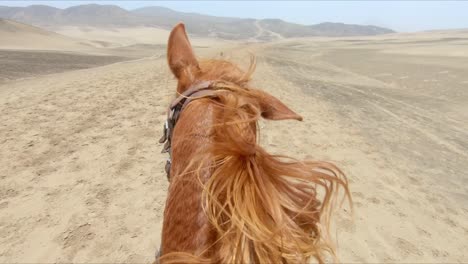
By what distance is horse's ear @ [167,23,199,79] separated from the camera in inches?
71.1

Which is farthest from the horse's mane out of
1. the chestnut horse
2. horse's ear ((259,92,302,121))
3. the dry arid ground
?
the dry arid ground

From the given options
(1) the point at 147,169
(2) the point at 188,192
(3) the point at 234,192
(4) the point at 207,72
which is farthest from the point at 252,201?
(1) the point at 147,169

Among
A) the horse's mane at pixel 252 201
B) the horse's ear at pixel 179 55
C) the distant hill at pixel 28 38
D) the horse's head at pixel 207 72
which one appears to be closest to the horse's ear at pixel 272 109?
the horse's head at pixel 207 72

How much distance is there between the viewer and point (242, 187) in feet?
3.80

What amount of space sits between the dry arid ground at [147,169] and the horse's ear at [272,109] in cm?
50

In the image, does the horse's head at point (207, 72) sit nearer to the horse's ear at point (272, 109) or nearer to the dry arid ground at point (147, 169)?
the horse's ear at point (272, 109)

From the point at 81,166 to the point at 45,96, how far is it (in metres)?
4.77

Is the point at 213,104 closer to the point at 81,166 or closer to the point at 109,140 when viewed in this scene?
the point at 81,166

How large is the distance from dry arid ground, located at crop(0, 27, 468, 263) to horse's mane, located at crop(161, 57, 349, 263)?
14.2 inches

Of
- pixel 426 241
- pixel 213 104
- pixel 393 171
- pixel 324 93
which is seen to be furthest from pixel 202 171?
pixel 324 93

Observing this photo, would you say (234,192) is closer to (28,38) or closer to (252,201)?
(252,201)

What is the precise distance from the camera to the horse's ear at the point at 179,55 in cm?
180

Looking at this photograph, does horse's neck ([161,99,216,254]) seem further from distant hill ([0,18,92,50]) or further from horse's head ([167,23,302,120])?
distant hill ([0,18,92,50])

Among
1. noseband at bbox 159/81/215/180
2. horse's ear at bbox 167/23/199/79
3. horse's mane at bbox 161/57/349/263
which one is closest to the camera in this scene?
horse's mane at bbox 161/57/349/263
